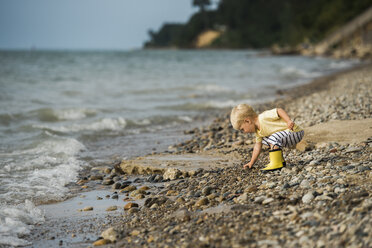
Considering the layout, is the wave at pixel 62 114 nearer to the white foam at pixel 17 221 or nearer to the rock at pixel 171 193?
the white foam at pixel 17 221

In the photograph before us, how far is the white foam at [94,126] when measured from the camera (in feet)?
33.0

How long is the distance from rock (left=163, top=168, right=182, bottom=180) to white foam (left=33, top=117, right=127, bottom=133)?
4.76 metres

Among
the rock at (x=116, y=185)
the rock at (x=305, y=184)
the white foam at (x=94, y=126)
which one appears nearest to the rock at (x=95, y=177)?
the rock at (x=116, y=185)

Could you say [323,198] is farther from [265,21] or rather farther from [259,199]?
[265,21]

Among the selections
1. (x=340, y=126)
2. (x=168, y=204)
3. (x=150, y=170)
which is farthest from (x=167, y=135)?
(x=168, y=204)

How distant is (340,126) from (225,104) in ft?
26.1

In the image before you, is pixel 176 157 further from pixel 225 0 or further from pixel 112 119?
pixel 225 0

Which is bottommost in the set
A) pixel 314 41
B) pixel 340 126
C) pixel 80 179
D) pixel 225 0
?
pixel 80 179

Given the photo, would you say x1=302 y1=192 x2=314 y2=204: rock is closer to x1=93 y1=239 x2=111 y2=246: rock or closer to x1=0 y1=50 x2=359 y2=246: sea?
x1=93 y1=239 x2=111 y2=246: rock

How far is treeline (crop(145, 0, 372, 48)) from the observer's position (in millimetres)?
65562

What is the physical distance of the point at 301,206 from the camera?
370 centimetres

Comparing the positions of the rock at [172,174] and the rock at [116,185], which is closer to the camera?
the rock at [116,185]

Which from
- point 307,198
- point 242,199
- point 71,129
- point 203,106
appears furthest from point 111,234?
point 203,106

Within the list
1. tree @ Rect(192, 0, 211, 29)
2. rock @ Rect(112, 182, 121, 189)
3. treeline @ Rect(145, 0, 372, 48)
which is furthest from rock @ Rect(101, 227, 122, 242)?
tree @ Rect(192, 0, 211, 29)
